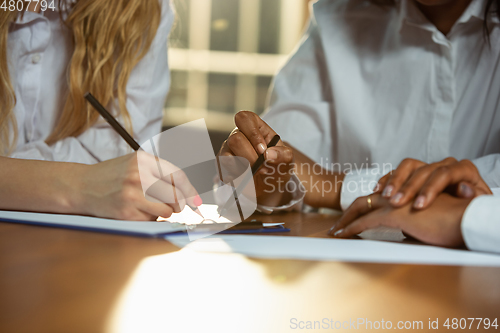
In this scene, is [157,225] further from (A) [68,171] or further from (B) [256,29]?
(B) [256,29]

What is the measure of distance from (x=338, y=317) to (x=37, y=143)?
838mm

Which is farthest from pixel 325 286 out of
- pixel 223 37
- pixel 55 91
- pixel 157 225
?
pixel 223 37

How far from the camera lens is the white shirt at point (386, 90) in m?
0.96

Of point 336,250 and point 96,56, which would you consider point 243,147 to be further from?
point 96,56

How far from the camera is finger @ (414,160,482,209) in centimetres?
50

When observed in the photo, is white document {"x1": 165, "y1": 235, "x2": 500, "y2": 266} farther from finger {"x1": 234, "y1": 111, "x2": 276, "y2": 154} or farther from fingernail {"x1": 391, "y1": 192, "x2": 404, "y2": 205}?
finger {"x1": 234, "y1": 111, "x2": 276, "y2": 154}

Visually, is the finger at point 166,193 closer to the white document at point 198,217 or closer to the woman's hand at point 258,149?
the white document at point 198,217

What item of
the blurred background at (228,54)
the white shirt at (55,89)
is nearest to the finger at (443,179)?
the white shirt at (55,89)

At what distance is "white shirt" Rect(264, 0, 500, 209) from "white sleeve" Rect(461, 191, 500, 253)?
35 centimetres

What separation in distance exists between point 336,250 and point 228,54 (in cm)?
377

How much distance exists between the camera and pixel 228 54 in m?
3.99

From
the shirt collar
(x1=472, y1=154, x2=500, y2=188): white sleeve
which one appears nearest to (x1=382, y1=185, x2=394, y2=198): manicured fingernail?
(x1=472, y1=154, x2=500, y2=188): white sleeve

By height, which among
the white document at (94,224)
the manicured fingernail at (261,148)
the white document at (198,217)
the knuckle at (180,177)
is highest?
the manicured fingernail at (261,148)

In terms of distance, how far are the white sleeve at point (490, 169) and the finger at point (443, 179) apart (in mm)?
273
